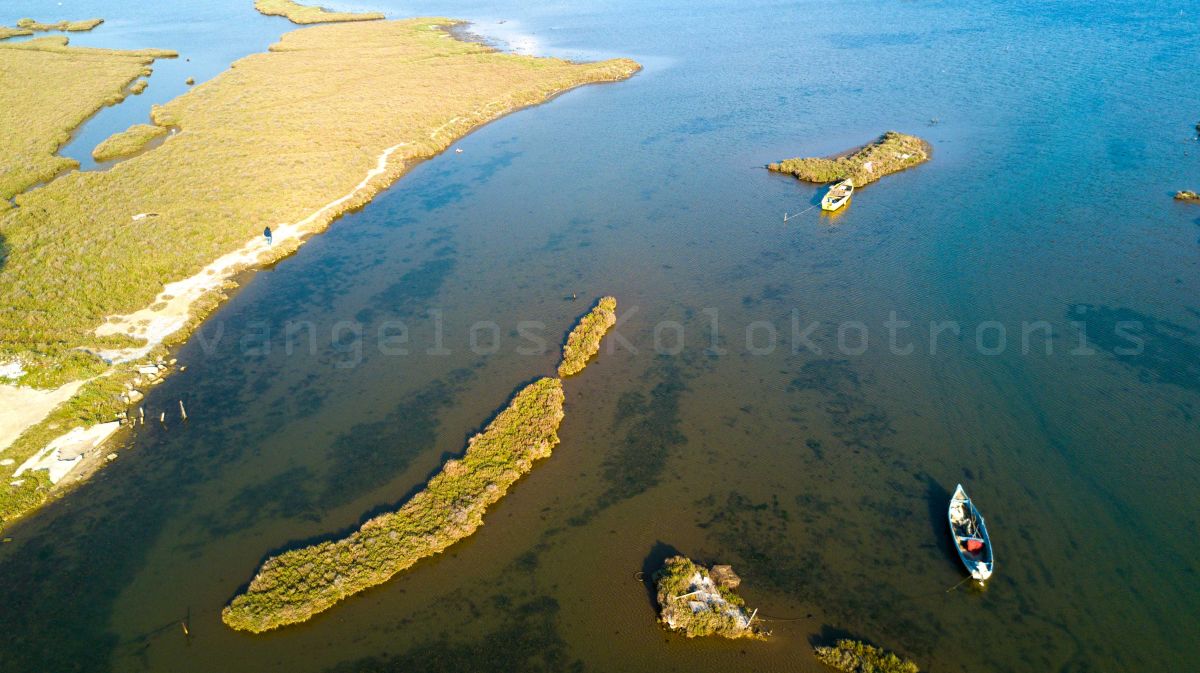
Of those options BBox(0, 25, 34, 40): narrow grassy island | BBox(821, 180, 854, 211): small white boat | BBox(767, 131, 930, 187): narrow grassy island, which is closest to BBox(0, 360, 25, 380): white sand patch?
BBox(821, 180, 854, 211): small white boat

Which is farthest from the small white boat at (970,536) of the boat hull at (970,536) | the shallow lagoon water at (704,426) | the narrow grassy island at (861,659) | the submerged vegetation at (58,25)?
the submerged vegetation at (58,25)

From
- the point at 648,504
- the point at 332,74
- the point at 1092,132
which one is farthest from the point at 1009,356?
the point at 332,74

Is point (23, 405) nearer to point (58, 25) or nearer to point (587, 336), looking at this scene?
point (587, 336)

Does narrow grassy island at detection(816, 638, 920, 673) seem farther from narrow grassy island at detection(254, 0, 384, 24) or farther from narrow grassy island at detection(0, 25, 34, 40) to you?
narrow grassy island at detection(0, 25, 34, 40)

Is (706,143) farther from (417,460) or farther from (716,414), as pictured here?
(417,460)

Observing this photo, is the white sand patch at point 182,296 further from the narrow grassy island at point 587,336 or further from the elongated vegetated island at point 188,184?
the narrow grassy island at point 587,336
